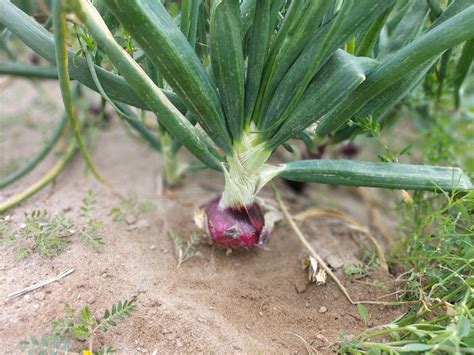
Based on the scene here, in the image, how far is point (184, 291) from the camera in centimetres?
126

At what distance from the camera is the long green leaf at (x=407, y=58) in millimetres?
1057

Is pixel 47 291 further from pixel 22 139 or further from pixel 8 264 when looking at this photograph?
pixel 22 139

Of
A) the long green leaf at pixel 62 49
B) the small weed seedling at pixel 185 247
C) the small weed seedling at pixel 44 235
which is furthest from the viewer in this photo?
the small weed seedling at pixel 185 247

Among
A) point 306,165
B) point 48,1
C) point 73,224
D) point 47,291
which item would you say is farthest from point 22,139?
point 306,165

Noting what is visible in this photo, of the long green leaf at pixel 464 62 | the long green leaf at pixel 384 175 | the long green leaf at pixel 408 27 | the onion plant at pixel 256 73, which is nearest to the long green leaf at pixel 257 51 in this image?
the onion plant at pixel 256 73

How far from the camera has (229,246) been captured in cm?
139

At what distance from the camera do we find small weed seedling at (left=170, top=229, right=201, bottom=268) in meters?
1.38

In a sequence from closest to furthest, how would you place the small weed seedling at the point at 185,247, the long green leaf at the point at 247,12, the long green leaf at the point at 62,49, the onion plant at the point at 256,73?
1. the long green leaf at the point at 62,49
2. the onion plant at the point at 256,73
3. the long green leaf at the point at 247,12
4. the small weed seedling at the point at 185,247

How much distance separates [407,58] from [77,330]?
36.9 inches

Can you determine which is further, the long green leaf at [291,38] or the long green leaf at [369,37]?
the long green leaf at [369,37]

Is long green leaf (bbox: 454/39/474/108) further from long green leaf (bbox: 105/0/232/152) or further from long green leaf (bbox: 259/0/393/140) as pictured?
long green leaf (bbox: 105/0/232/152)

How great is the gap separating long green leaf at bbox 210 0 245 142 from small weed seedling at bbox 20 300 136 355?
1.73ft

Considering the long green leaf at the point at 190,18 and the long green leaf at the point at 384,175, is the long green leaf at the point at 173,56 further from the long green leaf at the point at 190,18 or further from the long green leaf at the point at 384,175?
the long green leaf at the point at 384,175

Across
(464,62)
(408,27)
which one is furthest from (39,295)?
(464,62)
